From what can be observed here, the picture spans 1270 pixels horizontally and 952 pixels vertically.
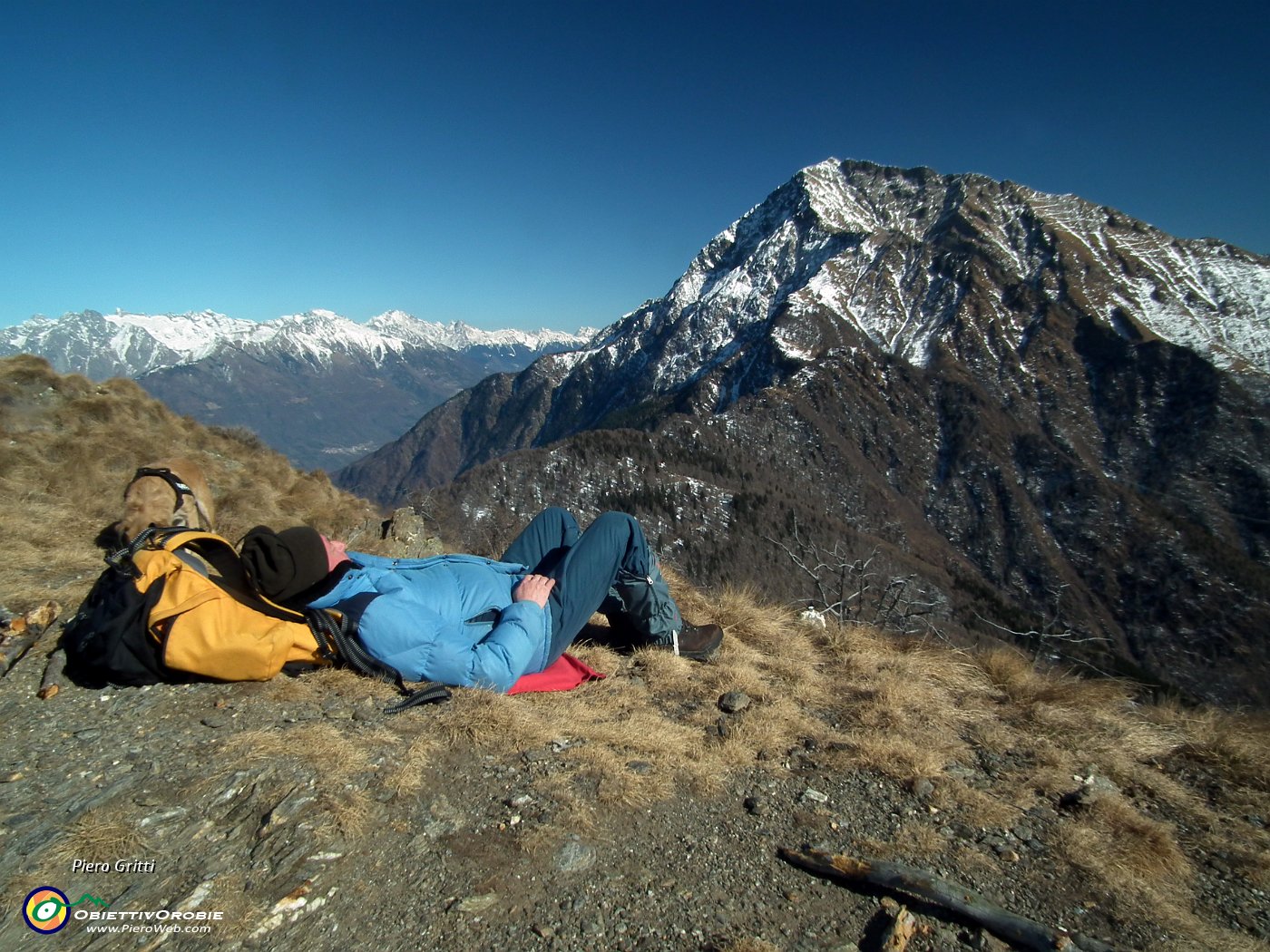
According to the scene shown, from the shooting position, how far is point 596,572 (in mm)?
5848

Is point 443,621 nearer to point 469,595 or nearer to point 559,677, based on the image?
point 469,595

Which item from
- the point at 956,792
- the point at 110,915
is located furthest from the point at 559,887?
the point at 956,792

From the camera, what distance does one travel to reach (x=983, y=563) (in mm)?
193375

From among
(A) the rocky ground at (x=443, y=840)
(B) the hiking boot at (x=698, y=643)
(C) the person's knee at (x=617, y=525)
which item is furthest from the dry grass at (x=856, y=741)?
(C) the person's knee at (x=617, y=525)

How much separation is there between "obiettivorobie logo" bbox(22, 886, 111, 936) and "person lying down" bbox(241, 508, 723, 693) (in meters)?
1.91

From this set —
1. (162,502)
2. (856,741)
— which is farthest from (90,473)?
(856,741)

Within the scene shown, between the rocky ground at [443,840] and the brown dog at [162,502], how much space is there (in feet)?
4.39

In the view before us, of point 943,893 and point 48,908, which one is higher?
point 943,893

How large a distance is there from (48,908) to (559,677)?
3.57 metres

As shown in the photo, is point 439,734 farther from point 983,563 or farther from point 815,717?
point 983,563

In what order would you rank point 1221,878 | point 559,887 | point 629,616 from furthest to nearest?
point 629,616 → point 1221,878 → point 559,887

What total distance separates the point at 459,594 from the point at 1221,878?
551 centimetres
